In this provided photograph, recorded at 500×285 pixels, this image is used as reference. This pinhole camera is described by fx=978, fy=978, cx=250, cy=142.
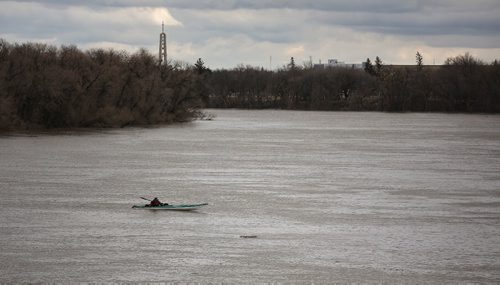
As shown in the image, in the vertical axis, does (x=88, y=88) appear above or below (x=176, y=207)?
above

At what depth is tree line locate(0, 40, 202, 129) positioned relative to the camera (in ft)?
226

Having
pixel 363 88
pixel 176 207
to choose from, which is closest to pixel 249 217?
pixel 176 207

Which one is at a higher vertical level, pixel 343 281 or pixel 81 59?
pixel 81 59

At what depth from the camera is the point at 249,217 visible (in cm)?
2511

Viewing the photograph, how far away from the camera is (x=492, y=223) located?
24.4 meters

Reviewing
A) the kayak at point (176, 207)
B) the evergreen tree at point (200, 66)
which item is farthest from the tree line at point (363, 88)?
the kayak at point (176, 207)

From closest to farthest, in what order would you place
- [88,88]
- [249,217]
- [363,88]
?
[249,217]
[88,88]
[363,88]

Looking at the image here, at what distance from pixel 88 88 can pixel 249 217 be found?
52010mm

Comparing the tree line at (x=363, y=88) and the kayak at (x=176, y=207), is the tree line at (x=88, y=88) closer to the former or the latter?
the tree line at (x=363, y=88)

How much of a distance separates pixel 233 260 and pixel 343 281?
2586 mm

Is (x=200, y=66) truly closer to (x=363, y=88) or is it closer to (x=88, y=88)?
(x=363, y=88)

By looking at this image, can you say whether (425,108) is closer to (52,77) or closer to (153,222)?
(52,77)

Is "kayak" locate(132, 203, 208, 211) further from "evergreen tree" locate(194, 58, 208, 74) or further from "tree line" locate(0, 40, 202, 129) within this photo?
"evergreen tree" locate(194, 58, 208, 74)

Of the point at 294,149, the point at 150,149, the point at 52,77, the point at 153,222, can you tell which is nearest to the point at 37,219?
the point at 153,222
